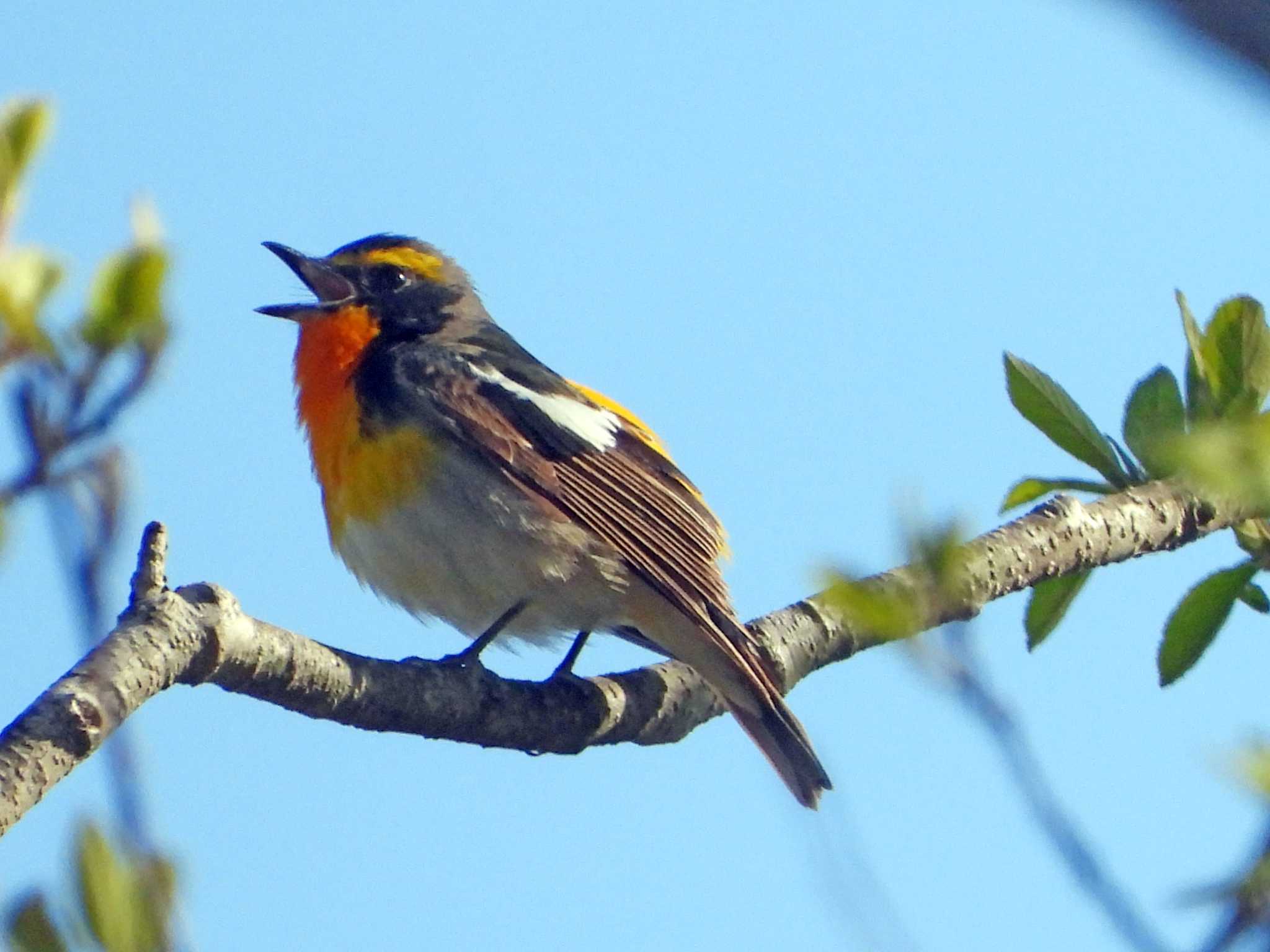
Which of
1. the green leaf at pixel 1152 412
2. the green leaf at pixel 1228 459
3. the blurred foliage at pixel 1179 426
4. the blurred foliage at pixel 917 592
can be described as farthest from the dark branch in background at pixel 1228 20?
the green leaf at pixel 1152 412

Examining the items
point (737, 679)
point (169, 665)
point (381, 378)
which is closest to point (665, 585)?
point (737, 679)

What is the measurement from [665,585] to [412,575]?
0.88 metres

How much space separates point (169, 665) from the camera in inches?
124

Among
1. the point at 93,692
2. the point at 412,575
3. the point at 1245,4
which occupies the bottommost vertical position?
the point at 93,692

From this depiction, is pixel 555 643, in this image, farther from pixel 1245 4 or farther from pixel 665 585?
pixel 1245 4

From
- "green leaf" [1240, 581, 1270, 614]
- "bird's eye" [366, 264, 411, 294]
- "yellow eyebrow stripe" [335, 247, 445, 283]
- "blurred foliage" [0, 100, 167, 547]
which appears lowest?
"blurred foliage" [0, 100, 167, 547]

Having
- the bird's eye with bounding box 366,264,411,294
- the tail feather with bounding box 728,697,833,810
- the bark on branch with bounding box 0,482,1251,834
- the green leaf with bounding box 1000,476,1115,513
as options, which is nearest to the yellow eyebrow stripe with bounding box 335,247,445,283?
the bird's eye with bounding box 366,264,411,294

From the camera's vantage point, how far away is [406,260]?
6.96 m

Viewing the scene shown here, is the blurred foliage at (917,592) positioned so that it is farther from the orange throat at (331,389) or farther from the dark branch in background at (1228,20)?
the orange throat at (331,389)

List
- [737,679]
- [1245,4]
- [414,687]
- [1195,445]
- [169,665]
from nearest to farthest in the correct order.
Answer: [1245,4], [1195,445], [169,665], [414,687], [737,679]

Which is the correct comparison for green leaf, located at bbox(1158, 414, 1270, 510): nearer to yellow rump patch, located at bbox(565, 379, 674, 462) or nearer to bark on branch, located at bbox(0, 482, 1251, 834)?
bark on branch, located at bbox(0, 482, 1251, 834)

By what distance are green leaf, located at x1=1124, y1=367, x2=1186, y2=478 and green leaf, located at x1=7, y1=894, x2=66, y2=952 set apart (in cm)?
262

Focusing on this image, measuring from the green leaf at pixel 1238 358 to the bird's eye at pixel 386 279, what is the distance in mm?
4034

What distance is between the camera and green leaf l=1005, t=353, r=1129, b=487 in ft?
11.8
